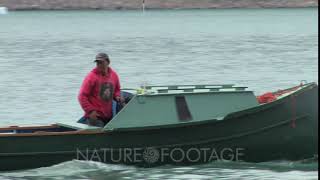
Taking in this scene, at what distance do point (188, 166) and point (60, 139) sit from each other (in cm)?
225

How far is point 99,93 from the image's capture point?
58.9ft

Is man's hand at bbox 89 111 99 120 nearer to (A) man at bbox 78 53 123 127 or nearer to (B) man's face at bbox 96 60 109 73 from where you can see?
(A) man at bbox 78 53 123 127

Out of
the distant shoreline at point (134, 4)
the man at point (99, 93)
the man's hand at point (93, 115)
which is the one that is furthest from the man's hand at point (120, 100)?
the distant shoreline at point (134, 4)

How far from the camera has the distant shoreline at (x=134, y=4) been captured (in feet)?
404

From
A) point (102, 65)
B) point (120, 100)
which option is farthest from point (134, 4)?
point (102, 65)

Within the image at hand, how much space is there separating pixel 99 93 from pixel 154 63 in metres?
33.4

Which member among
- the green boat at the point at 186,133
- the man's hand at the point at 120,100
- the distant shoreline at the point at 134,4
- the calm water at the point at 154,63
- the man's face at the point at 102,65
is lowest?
the green boat at the point at 186,133

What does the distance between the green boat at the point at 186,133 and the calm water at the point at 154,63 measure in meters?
0.23

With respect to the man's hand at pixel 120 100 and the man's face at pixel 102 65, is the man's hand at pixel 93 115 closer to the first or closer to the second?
the man's hand at pixel 120 100

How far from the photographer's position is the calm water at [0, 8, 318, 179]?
18156mm

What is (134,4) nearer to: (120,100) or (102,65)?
(120,100)

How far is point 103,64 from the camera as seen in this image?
17.8m

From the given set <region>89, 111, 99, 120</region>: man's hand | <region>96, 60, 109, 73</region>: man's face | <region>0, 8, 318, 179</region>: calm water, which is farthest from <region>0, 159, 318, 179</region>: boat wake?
<region>96, 60, 109, 73</region>: man's face

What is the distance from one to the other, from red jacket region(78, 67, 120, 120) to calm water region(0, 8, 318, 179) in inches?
37.4
